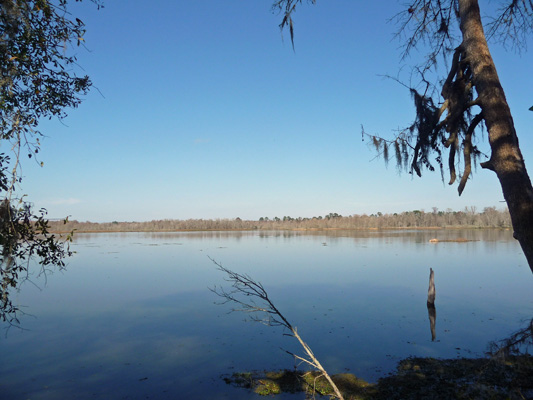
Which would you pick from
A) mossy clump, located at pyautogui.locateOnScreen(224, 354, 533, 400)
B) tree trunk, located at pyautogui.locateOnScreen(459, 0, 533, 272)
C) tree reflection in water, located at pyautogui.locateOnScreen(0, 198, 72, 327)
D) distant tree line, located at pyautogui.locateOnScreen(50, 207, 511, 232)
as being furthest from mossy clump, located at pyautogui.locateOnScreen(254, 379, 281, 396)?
distant tree line, located at pyautogui.locateOnScreen(50, 207, 511, 232)

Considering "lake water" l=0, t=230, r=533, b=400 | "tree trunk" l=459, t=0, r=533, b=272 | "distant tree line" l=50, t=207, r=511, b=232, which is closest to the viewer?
"tree trunk" l=459, t=0, r=533, b=272

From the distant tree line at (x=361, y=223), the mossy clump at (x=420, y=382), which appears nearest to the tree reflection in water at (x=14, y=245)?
the mossy clump at (x=420, y=382)

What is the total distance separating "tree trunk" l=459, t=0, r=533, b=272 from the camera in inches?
114

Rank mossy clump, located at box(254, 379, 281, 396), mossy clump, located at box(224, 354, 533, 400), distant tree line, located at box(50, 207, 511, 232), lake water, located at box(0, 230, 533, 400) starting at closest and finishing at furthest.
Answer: mossy clump, located at box(224, 354, 533, 400), mossy clump, located at box(254, 379, 281, 396), lake water, located at box(0, 230, 533, 400), distant tree line, located at box(50, 207, 511, 232)

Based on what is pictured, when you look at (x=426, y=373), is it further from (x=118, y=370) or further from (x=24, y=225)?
(x=24, y=225)

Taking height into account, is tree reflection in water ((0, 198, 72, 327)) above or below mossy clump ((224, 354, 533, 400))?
above

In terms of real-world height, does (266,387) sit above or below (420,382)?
below

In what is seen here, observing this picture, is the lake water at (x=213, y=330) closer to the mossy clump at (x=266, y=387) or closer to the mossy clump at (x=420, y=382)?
the mossy clump at (x=266, y=387)

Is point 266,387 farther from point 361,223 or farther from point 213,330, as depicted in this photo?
point 361,223

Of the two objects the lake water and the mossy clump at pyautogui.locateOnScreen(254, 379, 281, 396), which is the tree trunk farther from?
the lake water

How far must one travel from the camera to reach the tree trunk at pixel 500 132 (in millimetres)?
2908

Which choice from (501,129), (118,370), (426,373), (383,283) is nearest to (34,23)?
(501,129)

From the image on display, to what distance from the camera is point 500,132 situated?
3.09 m

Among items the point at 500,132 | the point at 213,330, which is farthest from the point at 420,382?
→ the point at 213,330
